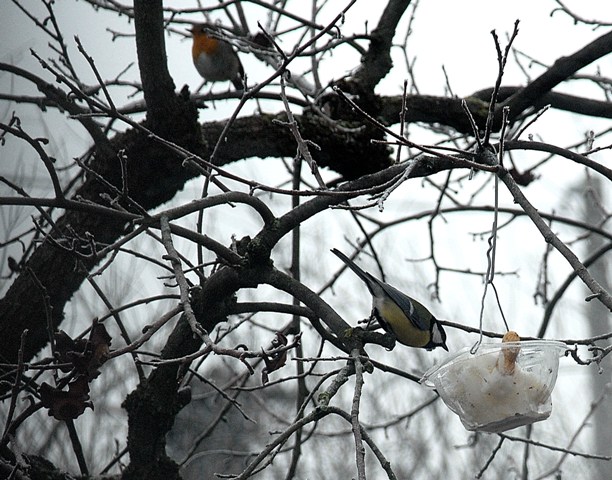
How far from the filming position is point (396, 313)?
279 centimetres

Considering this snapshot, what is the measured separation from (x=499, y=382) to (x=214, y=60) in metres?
3.27

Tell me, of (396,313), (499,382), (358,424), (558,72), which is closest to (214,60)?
(558,72)

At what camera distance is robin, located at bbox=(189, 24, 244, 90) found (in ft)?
14.8

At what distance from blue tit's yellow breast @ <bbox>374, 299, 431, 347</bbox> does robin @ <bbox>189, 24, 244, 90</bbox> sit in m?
2.14

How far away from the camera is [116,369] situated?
6.91m

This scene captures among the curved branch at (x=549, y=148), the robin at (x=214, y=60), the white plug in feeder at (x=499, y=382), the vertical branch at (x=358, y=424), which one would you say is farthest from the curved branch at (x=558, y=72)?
the robin at (x=214, y=60)

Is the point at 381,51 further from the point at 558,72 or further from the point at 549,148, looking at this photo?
the point at 549,148

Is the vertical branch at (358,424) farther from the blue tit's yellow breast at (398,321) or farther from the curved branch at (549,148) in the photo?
the blue tit's yellow breast at (398,321)

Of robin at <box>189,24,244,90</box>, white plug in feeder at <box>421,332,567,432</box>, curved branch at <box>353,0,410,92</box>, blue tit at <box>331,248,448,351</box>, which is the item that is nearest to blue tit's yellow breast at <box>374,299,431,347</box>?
blue tit at <box>331,248,448,351</box>

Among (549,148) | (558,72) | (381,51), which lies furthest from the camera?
(381,51)

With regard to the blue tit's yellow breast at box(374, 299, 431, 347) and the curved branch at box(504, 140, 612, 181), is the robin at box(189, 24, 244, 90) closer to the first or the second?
the blue tit's yellow breast at box(374, 299, 431, 347)

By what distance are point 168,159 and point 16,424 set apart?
121cm

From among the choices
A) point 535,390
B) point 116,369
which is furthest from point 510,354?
point 116,369

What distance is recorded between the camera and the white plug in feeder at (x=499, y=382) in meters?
1.77
